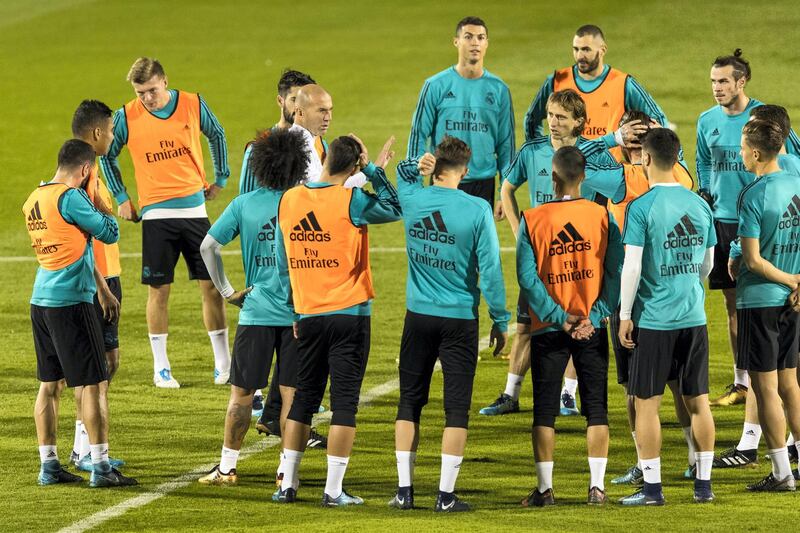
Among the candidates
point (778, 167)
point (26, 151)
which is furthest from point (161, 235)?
point (26, 151)

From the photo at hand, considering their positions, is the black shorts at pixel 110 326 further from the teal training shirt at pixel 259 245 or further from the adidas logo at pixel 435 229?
the adidas logo at pixel 435 229

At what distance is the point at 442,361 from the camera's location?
812cm

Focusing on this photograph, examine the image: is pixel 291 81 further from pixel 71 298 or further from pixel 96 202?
pixel 71 298

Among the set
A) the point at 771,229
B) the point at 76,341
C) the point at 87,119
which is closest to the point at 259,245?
the point at 76,341

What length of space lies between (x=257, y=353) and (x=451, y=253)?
1482 mm

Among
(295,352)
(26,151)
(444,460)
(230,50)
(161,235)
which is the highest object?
(230,50)

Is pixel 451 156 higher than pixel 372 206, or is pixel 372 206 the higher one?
pixel 451 156

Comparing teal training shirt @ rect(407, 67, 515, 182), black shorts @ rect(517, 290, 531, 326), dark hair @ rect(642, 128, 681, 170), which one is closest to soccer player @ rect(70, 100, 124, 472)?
black shorts @ rect(517, 290, 531, 326)

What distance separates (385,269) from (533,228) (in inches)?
345

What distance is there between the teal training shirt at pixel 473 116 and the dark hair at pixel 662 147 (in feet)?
12.3

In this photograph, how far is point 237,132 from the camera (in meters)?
26.4

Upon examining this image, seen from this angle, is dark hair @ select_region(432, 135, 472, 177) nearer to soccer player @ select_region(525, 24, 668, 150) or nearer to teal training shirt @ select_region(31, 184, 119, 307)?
teal training shirt @ select_region(31, 184, 119, 307)

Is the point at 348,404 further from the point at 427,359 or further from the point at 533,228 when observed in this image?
the point at 533,228

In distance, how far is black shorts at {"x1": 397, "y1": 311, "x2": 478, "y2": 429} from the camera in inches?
318
